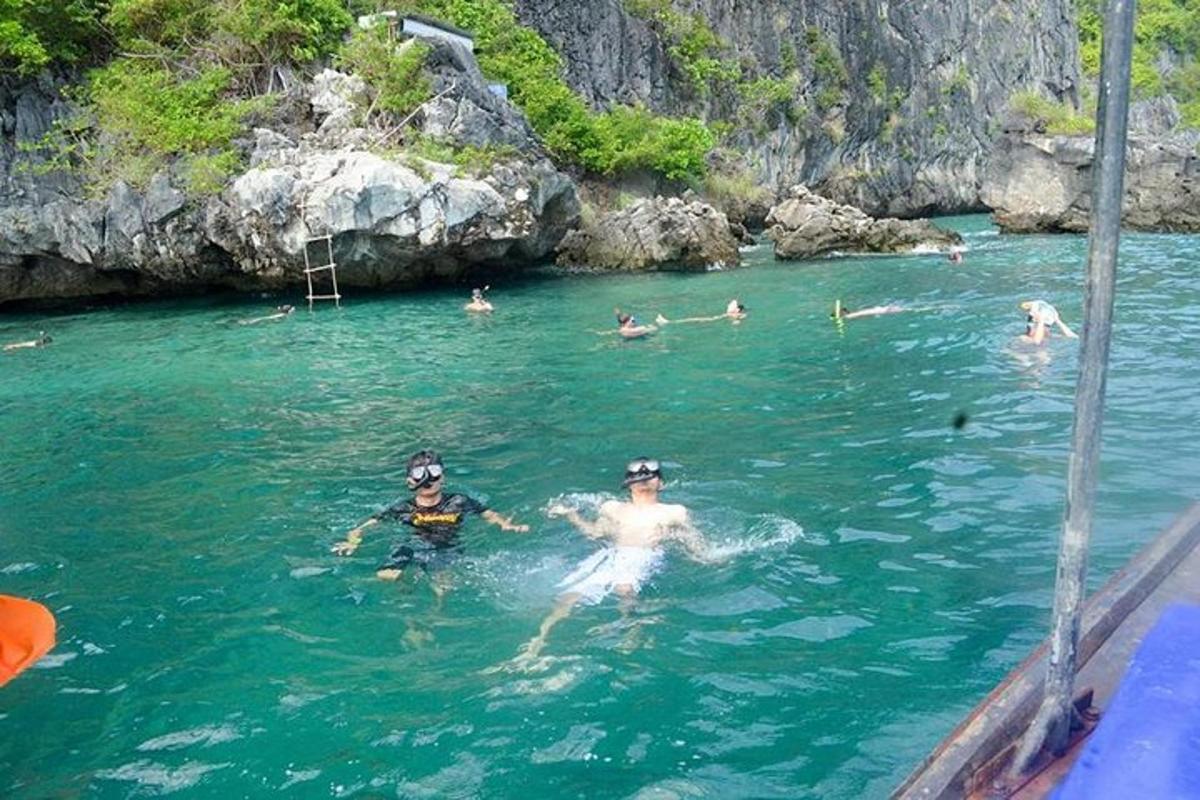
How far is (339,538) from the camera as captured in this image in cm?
789

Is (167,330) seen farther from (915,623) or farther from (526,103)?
(915,623)

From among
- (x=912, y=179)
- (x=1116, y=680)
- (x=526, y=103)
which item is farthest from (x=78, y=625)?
(x=912, y=179)

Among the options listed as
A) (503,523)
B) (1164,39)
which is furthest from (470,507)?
(1164,39)

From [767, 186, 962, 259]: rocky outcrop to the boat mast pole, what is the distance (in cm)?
2693

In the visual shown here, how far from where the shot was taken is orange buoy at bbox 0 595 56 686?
3.73 metres

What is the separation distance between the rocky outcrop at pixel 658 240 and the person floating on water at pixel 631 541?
2103cm

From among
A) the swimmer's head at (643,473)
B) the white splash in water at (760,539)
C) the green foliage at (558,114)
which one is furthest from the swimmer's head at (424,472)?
the green foliage at (558,114)

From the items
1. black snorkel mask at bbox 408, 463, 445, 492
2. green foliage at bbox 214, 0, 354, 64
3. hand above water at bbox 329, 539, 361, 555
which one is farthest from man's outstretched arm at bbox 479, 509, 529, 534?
green foliage at bbox 214, 0, 354, 64

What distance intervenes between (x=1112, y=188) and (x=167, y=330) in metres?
21.4

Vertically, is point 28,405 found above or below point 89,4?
below

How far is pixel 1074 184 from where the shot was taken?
110 feet

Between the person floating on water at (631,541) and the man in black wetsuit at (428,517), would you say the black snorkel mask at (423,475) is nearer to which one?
the man in black wetsuit at (428,517)

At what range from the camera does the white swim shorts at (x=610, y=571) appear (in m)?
6.54

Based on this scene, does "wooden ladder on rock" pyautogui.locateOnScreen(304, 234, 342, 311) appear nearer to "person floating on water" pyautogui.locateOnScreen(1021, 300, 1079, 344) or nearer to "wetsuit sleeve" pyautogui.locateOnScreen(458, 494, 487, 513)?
"person floating on water" pyautogui.locateOnScreen(1021, 300, 1079, 344)
